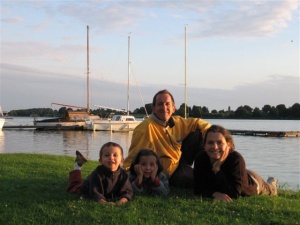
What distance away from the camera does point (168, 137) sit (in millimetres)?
7055

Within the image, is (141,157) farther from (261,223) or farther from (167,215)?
(261,223)

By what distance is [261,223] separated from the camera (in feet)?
16.8

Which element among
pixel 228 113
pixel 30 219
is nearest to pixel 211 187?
pixel 30 219

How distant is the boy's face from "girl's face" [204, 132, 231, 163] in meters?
1.25

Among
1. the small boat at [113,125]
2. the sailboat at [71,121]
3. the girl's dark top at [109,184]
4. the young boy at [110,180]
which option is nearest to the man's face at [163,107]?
the young boy at [110,180]

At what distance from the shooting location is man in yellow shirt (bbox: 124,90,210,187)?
22.7 feet

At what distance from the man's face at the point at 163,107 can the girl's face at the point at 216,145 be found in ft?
3.48

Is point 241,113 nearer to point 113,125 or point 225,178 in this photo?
point 113,125

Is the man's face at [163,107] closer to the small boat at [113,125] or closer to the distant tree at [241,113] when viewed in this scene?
the small boat at [113,125]

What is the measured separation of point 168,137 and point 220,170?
4.17ft

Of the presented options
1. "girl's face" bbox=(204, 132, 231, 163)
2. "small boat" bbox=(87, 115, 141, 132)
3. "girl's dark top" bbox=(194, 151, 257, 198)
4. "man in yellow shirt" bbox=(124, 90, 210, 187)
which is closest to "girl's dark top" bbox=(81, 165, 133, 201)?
"man in yellow shirt" bbox=(124, 90, 210, 187)

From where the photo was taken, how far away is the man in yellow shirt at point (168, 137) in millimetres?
6918

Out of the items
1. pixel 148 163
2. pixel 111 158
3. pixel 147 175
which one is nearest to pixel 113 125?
pixel 147 175

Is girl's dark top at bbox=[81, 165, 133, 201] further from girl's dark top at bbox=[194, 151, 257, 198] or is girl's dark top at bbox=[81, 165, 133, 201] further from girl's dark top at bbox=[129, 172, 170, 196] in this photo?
girl's dark top at bbox=[194, 151, 257, 198]
